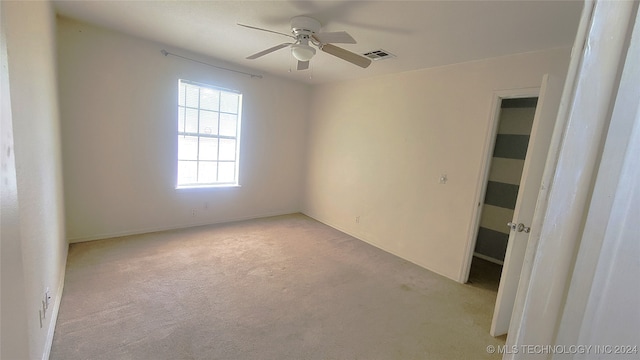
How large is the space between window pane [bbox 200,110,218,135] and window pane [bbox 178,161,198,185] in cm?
53

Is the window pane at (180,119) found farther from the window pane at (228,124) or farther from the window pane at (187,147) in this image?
the window pane at (228,124)

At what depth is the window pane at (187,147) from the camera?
3959 mm

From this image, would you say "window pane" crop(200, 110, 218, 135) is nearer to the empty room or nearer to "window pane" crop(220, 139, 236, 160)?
the empty room

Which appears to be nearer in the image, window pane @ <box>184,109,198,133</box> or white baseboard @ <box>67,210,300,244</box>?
white baseboard @ <box>67,210,300,244</box>

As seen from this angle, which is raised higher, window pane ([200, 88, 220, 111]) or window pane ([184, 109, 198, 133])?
window pane ([200, 88, 220, 111])

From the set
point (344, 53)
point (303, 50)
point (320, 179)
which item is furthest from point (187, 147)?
point (344, 53)

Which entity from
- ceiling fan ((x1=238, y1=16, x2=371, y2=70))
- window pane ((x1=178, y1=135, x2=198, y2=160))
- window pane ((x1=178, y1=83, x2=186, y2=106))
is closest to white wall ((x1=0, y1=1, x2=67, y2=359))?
ceiling fan ((x1=238, y1=16, x2=371, y2=70))

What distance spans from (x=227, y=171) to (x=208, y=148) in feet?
1.65

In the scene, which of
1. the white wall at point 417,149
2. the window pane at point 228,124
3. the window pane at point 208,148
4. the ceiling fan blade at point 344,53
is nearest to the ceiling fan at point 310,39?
the ceiling fan blade at point 344,53

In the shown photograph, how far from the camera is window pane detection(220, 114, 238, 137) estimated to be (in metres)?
4.34

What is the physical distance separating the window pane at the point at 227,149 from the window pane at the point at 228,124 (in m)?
0.12

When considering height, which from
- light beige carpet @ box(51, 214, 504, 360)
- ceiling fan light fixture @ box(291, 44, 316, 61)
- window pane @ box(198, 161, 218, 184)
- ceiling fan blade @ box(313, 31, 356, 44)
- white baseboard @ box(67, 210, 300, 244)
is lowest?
light beige carpet @ box(51, 214, 504, 360)

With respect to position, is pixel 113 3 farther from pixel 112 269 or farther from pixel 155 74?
pixel 112 269

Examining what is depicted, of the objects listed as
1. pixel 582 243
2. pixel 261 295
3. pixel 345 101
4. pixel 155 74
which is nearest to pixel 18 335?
pixel 582 243
